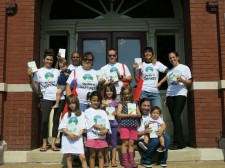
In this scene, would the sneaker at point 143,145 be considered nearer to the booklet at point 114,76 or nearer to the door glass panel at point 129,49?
the booklet at point 114,76

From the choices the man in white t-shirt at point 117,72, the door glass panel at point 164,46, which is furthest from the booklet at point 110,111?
the door glass panel at point 164,46

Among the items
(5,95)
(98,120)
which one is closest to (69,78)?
(98,120)

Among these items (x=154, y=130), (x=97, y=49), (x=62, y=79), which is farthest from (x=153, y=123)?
(x=97, y=49)

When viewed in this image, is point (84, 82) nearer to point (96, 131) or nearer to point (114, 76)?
point (114, 76)

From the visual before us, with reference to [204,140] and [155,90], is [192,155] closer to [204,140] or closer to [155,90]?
[204,140]

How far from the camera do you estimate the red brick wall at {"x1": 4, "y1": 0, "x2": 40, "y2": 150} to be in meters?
6.68

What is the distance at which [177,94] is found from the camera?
6.66 metres

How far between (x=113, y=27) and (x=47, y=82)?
3.02 m

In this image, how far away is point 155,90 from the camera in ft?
21.9

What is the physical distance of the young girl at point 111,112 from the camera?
586cm

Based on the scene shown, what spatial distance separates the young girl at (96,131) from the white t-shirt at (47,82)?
1098mm

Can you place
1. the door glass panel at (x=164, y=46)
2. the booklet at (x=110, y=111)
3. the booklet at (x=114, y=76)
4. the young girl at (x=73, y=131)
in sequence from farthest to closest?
the door glass panel at (x=164, y=46) < the booklet at (x=114, y=76) < the booklet at (x=110, y=111) < the young girl at (x=73, y=131)

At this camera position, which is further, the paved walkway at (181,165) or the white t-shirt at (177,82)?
the white t-shirt at (177,82)

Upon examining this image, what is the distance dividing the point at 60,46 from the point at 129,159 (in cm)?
419
